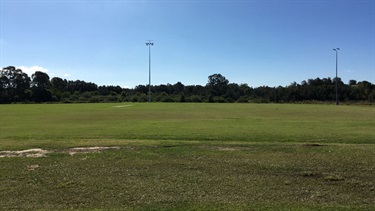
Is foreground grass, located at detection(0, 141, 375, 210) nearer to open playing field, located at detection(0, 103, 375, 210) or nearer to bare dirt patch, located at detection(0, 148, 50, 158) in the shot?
open playing field, located at detection(0, 103, 375, 210)

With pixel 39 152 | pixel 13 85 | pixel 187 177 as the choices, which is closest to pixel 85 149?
pixel 39 152

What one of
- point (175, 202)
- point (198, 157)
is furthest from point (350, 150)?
point (175, 202)

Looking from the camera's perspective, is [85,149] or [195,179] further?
[85,149]

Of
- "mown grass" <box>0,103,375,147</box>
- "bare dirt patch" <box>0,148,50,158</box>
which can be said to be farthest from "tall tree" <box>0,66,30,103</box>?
"bare dirt patch" <box>0,148,50,158</box>

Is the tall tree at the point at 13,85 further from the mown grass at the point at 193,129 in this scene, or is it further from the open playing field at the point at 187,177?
the open playing field at the point at 187,177

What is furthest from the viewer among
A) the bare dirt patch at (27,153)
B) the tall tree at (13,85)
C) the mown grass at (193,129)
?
the tall tree at (13,85)

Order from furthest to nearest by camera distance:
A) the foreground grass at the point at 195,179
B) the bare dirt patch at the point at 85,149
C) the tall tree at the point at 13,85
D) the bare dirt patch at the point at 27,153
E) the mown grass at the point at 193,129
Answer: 1. the tall tree at the point at 13,85
2. the mown grass at the point at 193,129
3. the bare dirt patch at the point at 85,149
4. the bare dirt patch at the point at 27,153
5. the foreground grass at the point at 195,179

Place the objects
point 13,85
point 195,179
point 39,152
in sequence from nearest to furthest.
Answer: point 195,179, point 39,152, point 13,85

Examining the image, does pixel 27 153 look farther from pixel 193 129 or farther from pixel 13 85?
pixel 13 85

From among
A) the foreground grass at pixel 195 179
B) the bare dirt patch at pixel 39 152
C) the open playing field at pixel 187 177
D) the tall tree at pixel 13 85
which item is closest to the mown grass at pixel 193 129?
the bare dirt patch at pixel 39 152

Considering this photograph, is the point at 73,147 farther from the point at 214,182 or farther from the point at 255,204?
the point at 255,204

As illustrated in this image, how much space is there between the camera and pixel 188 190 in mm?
8930

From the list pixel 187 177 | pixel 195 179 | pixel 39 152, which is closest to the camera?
pixel 195 179

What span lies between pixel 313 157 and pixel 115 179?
23.8 feet
